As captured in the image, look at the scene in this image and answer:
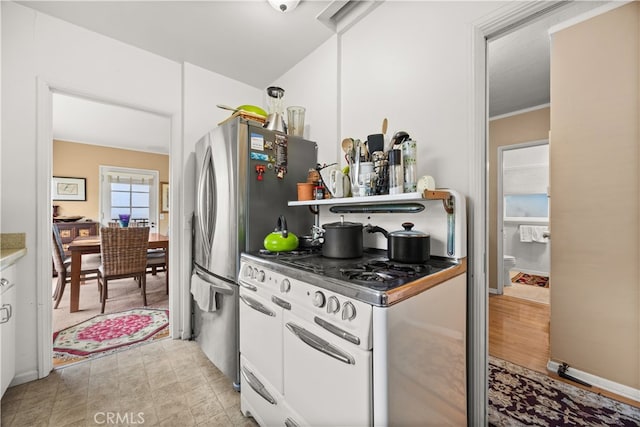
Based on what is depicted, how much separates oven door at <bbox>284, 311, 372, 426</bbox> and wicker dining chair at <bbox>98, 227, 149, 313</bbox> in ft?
9.11

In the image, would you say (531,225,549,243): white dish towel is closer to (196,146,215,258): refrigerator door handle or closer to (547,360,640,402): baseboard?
(547,360,640,402): baseboard

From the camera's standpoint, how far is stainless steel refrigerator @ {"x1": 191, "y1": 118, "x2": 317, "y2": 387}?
1.71 m

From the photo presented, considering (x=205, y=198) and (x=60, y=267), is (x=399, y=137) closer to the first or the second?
(x=205, y=198)

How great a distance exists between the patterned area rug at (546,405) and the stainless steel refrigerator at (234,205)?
5.50 feet

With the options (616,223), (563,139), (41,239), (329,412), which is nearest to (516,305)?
(616,223)

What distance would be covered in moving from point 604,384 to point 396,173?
2.08 meters

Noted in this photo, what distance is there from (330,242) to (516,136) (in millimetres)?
3681

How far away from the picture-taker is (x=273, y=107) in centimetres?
220

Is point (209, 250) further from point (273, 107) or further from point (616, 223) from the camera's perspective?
point (616, 223)

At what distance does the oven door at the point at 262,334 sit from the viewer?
1229 mm

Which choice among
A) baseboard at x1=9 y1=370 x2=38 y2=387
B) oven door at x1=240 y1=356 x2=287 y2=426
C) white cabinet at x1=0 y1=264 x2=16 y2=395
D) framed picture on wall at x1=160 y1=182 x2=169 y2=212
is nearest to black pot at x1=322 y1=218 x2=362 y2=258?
oven door at x1=240 y1=356 x2=287 y2=426

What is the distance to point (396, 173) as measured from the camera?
4.36ft

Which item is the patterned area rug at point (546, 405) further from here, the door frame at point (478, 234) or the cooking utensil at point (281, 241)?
the cooking utensil at point (281, 241)

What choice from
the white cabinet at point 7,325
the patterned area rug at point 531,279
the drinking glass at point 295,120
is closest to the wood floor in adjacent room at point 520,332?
the patterned area rug at point 531,279
